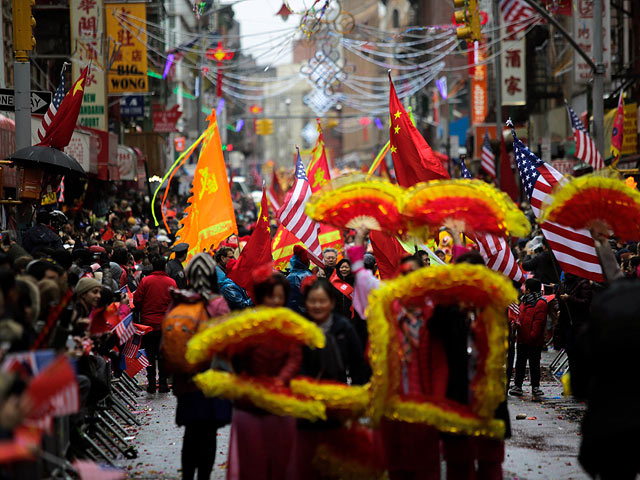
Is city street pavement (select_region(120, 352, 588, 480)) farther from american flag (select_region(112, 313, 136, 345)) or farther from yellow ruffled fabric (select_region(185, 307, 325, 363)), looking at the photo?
yellow ruffled fabric (select_region(185, 307, 325, 363))

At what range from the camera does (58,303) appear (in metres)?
7.66

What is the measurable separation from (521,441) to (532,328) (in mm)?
2668

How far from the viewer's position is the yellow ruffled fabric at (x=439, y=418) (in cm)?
710

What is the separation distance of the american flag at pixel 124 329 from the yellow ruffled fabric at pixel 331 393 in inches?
159

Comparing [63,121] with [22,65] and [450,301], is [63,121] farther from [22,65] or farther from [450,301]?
[450,301]

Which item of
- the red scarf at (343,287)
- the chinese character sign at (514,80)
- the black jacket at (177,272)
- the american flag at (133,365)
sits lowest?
the american flag at (133,365)

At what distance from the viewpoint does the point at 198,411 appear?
7.80m

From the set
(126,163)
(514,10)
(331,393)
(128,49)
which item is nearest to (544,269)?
Result: (331,393)

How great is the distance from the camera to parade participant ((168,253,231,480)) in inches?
308

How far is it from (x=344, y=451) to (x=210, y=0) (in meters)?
16.3

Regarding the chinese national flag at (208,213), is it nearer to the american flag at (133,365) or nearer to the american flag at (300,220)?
the american flag at (300,220)

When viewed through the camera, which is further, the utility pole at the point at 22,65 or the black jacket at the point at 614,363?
the utility pole at the point at 22,65

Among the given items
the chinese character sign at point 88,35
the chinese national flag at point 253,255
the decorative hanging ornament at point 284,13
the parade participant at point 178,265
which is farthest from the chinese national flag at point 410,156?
the chinese character sign at point 88,35

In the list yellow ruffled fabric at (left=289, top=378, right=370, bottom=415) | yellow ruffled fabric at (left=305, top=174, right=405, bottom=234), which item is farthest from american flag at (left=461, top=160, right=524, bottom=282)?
yellow ruffled fabric at (left=289, top=378, right=370, bottom=415)
